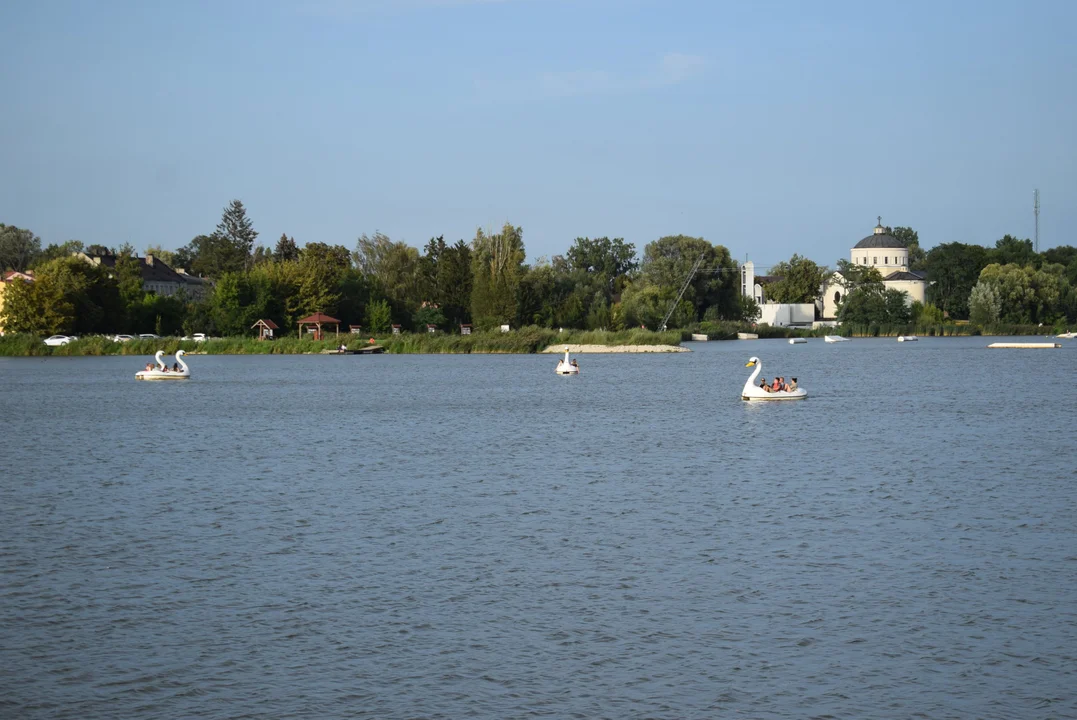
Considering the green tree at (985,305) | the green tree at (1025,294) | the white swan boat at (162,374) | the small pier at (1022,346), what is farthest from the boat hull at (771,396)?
the green tree at (1025,294)

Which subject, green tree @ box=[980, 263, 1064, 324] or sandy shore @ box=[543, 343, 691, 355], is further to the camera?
green tree @ box=[980, 263, 1064, 324]

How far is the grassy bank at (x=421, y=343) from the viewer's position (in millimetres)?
95562

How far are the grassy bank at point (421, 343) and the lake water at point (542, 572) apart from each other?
62611 mm

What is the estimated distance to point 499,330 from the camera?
103 metres

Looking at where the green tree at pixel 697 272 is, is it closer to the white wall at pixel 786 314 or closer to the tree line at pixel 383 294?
the tree line at pixel 383 294

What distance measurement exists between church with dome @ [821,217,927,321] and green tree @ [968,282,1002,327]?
16.6 meters

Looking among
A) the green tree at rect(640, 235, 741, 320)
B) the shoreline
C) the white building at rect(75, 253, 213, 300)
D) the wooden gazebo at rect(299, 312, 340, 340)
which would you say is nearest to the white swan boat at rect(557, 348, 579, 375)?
the shoreline

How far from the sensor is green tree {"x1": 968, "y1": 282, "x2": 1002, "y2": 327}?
133000mm

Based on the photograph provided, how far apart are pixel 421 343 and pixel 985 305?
221 ft

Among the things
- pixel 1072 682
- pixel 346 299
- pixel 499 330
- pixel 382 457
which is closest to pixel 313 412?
pixel 382 457

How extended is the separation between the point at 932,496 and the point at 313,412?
26.0m

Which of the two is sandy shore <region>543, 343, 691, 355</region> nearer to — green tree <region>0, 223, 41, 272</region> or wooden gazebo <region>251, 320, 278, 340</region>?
wooden gazebo <region>251, 320, 278, 340</region>

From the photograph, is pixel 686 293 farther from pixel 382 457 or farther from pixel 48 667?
pixel 48 667

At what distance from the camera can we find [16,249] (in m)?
163
